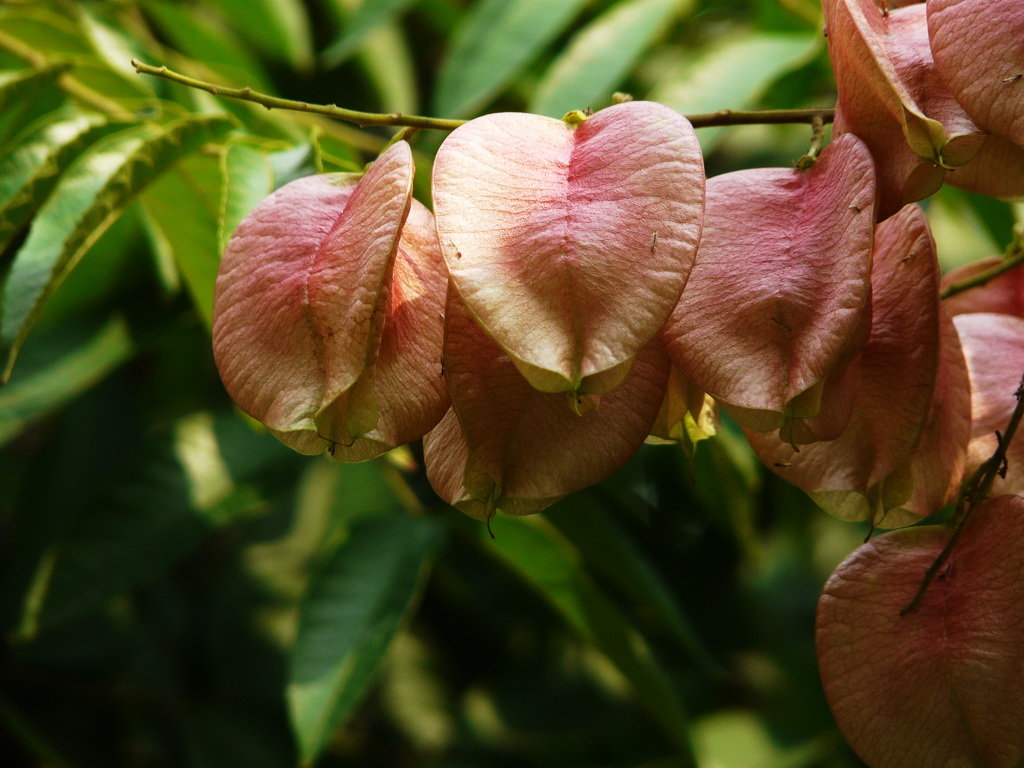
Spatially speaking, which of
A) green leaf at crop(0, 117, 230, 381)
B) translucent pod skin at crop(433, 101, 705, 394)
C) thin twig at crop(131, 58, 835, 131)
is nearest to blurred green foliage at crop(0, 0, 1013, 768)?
green leaf at crop(0, 117, 230, 381)

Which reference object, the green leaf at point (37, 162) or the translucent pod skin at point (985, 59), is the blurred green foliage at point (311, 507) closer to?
the green leaf at point (37, 162)

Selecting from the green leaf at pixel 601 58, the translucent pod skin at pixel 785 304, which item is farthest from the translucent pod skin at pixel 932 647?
the green leaf at pixel 601 58

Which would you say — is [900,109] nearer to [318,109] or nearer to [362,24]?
[318,109]

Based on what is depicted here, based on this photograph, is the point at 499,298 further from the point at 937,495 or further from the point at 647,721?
the point at 647,721

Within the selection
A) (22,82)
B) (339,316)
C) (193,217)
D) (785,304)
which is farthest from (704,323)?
(22,82)

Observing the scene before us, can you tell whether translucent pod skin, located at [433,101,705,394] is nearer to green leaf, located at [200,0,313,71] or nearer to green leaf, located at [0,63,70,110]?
green leaf, located at [0,63,70,110]

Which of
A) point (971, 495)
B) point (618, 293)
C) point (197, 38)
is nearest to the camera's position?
point (618, 293)
